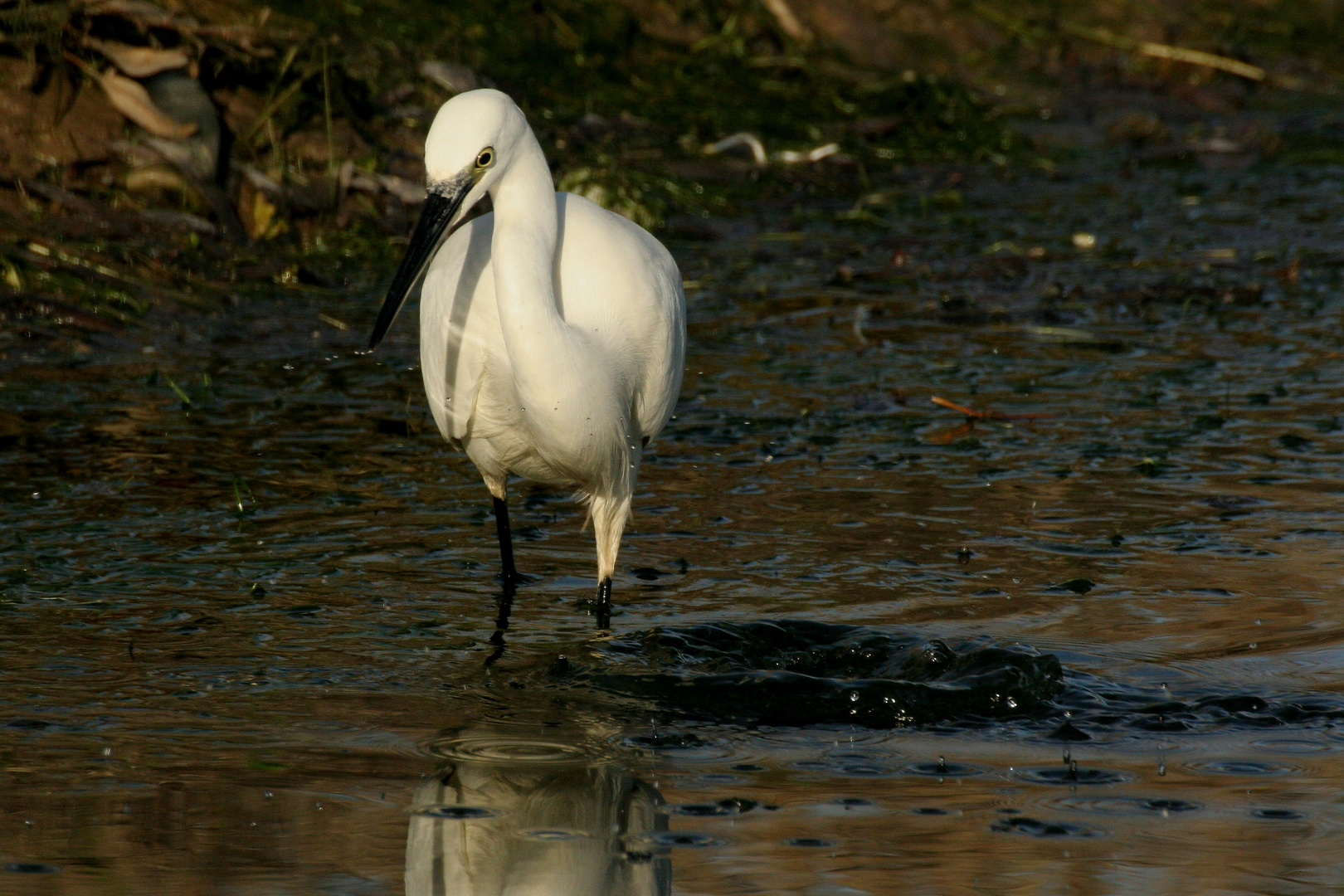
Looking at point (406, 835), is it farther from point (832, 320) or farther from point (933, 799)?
point (832, 320)

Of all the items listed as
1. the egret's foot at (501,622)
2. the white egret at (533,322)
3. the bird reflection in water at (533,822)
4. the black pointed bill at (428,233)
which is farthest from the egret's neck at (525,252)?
the bird reflection in water at (533,822)

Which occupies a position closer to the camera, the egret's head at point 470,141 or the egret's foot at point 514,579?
the egret's head at point 470,141

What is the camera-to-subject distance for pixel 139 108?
26.0 ft

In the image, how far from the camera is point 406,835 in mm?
2975

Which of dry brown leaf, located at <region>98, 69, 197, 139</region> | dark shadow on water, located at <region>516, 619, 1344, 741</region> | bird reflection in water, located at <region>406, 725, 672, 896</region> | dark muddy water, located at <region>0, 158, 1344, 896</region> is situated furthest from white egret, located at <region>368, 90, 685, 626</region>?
dry brown leaf, located at <region>98, 69, 197, 139</region>

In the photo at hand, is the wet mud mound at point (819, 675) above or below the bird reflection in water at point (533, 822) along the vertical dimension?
above

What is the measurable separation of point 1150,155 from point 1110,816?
8.90 m

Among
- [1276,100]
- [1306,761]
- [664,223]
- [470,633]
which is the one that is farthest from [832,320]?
[1276,100]

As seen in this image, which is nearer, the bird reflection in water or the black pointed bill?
the bird reflection in water

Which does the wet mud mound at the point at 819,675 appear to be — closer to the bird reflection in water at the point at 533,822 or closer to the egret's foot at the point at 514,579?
the bird reflection in water at the point at 533,822

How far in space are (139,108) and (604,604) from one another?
467cm

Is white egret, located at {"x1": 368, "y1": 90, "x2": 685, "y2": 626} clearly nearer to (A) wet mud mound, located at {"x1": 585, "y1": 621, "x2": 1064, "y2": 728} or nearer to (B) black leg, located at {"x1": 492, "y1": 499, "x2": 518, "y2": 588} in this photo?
(B) black leg, located at {"x1": 492, "y1": 499, "x2": 518, "y2": 588}

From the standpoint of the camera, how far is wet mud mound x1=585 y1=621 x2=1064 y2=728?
12.0 ft

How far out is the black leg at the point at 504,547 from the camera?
465cm
